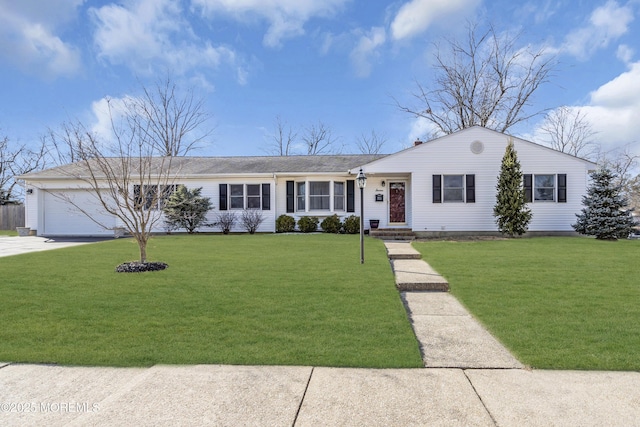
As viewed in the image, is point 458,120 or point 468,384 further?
→ point 458,120

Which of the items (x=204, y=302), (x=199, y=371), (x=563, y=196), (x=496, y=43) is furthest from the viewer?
(x=496, y=43)

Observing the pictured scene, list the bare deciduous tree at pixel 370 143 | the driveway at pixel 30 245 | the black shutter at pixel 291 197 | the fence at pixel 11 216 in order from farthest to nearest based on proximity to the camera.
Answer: the bare deciduous tree at pixel 370 143
the fence at pixel 11 216
the black shutter at pixel 291 197
the driveway at pixel 30 245

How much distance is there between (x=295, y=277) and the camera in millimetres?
6910

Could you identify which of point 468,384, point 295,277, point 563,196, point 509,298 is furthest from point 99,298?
point 563,196

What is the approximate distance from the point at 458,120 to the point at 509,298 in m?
26.2

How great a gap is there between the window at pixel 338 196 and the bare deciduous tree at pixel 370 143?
19721mm

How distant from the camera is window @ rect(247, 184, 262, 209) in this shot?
17.6 m

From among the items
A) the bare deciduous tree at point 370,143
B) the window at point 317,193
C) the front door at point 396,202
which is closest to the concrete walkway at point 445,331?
the front door at point 396,202

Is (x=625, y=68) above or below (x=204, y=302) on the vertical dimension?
above

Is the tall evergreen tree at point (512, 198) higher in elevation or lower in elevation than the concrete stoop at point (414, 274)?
higher

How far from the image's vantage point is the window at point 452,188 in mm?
15492

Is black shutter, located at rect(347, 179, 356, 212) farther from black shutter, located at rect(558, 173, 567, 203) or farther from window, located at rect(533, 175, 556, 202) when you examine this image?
black shutter, located at rect(558, 173, 567, 203)

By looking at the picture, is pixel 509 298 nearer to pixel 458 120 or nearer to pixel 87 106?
pixel 87 106

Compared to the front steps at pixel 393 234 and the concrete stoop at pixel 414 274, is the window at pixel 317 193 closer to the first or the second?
the front steps at pixel 393 234
